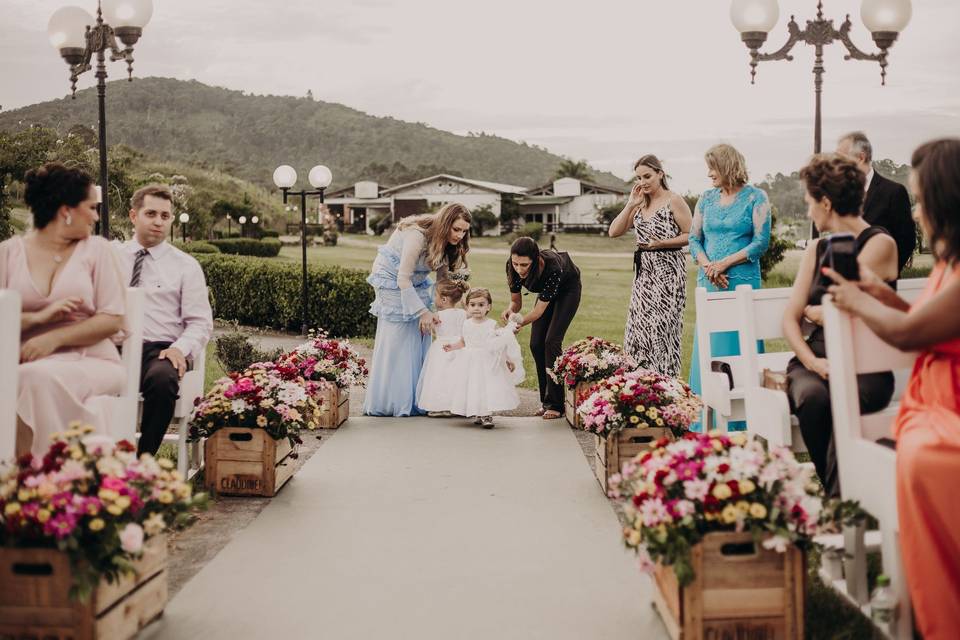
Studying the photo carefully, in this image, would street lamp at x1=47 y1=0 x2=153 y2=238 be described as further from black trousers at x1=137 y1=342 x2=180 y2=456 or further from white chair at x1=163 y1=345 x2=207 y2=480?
black trousers at x1=137 y1=342 x2=180 y2=456

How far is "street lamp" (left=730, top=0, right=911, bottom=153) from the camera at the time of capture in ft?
33.8

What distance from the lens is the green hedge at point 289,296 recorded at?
16969 mm

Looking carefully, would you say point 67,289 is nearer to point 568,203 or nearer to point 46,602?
point 46,602

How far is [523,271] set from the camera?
8664 mm

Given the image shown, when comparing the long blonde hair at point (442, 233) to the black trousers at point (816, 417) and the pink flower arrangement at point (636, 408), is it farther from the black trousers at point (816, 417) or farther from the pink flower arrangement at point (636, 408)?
the black trousers at point (816, 417)

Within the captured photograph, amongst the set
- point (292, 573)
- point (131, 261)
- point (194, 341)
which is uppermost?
point (131, 261)

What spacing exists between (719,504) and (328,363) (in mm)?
5349

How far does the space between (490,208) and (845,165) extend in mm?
83033

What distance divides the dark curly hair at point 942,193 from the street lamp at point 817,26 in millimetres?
7154

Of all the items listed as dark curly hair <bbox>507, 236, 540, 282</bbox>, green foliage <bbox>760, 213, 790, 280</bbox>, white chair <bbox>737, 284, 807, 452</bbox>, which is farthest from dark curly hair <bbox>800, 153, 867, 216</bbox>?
green foliage <bbox>760, 213, 790, 280</bbox>

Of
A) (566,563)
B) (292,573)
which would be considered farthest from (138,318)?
Result: (566,563)

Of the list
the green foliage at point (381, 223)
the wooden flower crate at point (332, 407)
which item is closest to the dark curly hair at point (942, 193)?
the wooden flower crate at point (332, 407)

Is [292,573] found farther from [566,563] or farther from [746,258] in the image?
[746,258]

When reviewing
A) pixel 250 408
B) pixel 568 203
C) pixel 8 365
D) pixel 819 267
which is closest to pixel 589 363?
pixel 250 408
